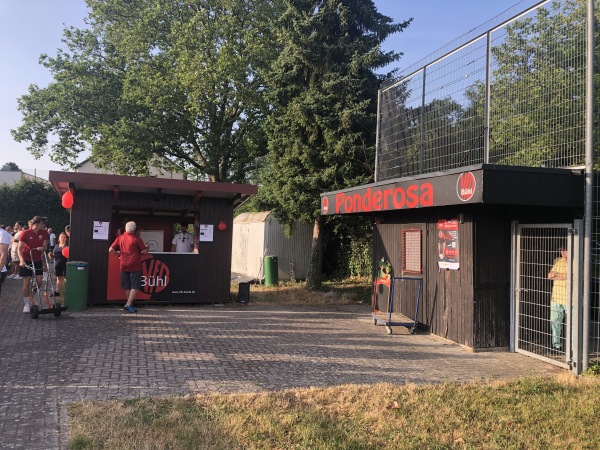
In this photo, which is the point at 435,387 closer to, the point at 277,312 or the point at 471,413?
the point at 471,413

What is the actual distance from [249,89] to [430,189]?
14923 millimetres

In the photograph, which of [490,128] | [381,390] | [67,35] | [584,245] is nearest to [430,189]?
[490,128]

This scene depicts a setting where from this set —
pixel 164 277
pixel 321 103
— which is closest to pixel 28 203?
pixel 164 277

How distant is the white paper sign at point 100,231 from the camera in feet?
38.1

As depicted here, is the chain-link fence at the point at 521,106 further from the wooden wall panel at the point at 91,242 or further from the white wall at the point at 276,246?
the white wall at the point at 276,246

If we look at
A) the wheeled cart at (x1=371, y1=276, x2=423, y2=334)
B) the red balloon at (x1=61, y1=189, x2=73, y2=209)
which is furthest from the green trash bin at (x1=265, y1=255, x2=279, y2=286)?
the red balloon at (x1=61, y1=189, x2=73, y2=209)

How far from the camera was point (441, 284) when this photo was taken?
916 cm

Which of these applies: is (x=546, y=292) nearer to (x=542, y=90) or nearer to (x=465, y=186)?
(x=465, y=186)

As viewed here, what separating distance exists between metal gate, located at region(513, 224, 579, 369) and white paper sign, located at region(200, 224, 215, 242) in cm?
719

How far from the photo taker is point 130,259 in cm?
1054

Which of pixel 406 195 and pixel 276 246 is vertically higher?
pixel 406 195

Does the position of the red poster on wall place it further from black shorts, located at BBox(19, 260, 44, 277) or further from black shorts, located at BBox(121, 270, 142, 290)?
black shorts, located at BBox(19, 260, 44, 277)

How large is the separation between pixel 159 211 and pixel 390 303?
7038 millimetres

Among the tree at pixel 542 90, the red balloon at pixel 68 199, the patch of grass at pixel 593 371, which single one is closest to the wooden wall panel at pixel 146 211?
the red balloon at pixel 68 199
